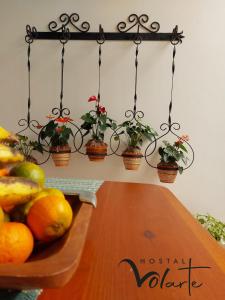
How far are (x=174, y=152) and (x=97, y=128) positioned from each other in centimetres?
58

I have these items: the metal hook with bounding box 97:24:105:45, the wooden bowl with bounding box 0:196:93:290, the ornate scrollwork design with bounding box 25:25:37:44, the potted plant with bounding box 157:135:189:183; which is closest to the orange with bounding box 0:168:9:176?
the wooden bowl with bounding box 0:196:93:290

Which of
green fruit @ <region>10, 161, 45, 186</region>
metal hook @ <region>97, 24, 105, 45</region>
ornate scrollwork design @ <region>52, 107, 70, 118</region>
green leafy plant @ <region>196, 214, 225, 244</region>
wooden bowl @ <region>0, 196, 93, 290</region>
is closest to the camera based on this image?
wooden bowl @ <region>0, 196, 93, 290</region>

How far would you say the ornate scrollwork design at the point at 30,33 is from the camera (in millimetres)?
1882

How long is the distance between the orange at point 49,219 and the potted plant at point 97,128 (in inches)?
53.0

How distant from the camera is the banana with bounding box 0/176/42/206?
1.16 feet

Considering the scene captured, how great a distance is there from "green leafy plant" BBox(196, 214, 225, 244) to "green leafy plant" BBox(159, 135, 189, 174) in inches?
18.3

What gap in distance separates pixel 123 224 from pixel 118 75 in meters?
1.44

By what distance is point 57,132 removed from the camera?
1744 millimetres

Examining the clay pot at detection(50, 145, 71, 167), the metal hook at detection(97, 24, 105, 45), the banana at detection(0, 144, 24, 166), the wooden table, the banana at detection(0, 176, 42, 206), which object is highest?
the metal hook at detection(97, 24, 105, 45)

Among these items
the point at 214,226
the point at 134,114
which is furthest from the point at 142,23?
the point at 214,226

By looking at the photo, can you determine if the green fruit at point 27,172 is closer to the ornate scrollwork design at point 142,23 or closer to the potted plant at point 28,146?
the potted plant at point 28,146

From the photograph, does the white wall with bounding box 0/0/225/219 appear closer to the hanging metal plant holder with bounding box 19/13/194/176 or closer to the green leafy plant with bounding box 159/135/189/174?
the hanging metal plant holder with bounding box 19/13/194/176

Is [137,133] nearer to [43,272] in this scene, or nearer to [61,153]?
[61,153]

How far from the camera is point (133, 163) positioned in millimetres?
1739
